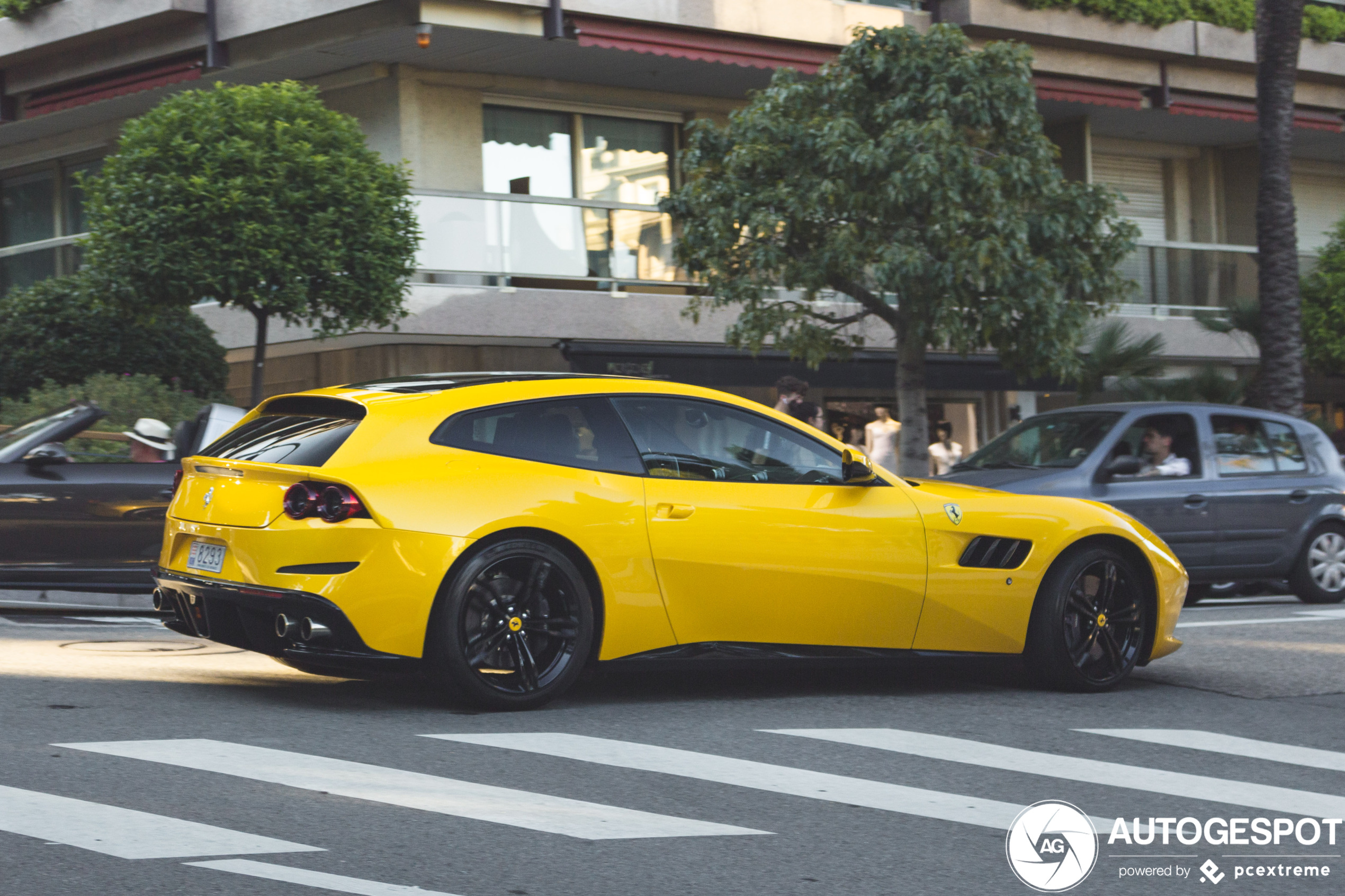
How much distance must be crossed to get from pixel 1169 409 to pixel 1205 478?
0.60 metres

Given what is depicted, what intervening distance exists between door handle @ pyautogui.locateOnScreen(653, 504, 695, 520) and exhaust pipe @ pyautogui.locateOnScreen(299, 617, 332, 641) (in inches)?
57.9

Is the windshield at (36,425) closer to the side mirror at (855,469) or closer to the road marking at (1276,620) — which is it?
the side mirror at (855,469)

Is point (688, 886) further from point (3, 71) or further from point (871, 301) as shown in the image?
point (3, 71)

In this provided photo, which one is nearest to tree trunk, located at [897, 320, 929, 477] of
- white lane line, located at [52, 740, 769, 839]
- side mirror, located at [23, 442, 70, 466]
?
side mirror, located at [23, 442, 70, 466]

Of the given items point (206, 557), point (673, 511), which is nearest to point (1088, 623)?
point (673, 511)

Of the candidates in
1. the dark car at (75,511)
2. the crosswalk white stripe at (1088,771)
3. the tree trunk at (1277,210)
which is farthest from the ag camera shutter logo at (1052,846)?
the tree trunk at (1277,210)

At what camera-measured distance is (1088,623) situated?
25.9 ft

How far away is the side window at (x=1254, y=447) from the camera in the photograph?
41.2 ft

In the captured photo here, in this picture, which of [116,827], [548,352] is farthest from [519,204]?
[116,827]

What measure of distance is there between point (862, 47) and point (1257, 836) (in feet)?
37.8

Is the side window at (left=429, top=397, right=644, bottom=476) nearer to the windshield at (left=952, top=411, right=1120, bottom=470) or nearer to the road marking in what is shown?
the road marking

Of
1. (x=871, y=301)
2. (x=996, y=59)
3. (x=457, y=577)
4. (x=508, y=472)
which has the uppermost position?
(x=996, y=59)

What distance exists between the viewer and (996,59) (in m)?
15.3

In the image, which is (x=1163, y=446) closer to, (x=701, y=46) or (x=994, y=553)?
(x=994, y=553)
